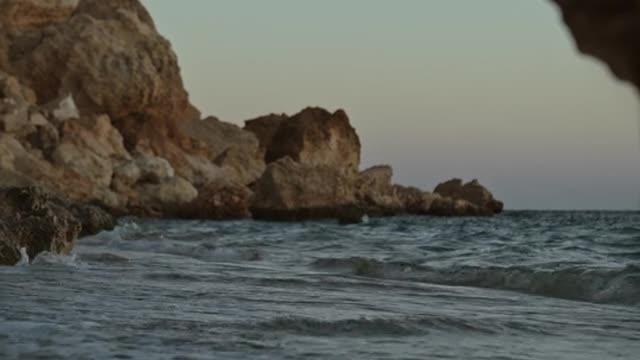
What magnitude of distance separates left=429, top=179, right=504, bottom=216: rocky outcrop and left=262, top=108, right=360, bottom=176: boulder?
6716mm

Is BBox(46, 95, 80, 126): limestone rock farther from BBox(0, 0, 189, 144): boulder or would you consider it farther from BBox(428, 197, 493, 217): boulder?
BBox(428, 197, 493, 217): boulder

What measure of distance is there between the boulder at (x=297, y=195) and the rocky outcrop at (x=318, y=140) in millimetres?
15378

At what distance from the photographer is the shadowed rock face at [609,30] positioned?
4.32 feet

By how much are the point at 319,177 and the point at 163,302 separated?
48656 millimetres

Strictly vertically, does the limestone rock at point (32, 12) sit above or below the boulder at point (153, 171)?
above

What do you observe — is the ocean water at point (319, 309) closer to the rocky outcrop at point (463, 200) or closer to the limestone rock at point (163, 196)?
the limestone rock at point (163, 196)

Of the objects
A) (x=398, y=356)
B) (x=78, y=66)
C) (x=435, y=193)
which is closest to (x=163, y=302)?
(x=398, y=356)

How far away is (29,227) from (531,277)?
664 centimetres

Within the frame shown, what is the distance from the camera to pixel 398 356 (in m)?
6.08

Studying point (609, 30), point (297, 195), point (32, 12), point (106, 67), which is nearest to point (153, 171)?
point (297, 195)

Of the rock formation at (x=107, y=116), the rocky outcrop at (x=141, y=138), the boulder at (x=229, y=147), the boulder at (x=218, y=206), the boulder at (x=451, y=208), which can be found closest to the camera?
the rock formation at (x=107, y=116)

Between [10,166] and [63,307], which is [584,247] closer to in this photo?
[63,307]

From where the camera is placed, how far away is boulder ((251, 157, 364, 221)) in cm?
5550

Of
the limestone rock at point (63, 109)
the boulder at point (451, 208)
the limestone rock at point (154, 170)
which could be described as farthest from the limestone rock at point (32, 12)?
the boulder at point (451, 208)
